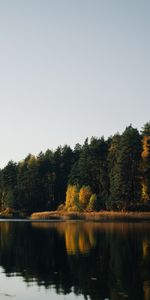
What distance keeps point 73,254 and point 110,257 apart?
403 cm

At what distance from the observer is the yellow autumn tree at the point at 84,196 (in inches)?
5276

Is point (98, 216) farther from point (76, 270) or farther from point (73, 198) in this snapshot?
point (76, 270)

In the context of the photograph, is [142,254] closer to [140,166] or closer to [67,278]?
[67,278]

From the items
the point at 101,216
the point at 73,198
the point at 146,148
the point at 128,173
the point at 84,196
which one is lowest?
the point at 101,216

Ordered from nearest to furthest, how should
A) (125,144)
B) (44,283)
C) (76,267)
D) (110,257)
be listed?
(44,283) → (76,267) → (110,257) → (125,144)

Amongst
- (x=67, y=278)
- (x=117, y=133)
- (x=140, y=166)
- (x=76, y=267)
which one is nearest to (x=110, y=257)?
(x=76, y=267)

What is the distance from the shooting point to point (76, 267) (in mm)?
36344

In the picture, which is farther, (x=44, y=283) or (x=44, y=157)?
(x=44, y=157)

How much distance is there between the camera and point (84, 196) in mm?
134500

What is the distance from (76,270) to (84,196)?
3922 inches

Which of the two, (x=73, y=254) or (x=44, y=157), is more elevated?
(x=44, y=157)

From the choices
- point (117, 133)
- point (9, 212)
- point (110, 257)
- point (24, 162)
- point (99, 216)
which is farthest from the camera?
point (24, 162)

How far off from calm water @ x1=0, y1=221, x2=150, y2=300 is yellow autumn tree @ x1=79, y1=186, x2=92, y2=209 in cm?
7806

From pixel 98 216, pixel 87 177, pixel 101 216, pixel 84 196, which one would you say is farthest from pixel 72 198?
pixel 101 216
